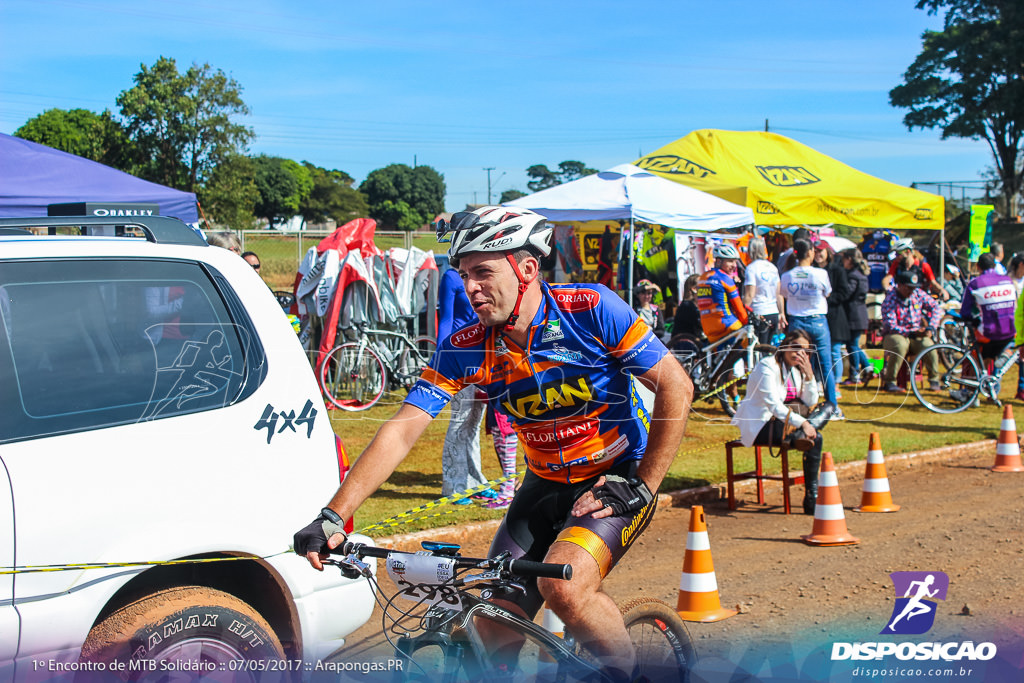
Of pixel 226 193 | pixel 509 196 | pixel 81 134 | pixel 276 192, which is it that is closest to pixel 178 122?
pixel 226 193

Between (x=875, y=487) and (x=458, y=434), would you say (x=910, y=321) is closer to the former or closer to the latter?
(x=875, y=487)

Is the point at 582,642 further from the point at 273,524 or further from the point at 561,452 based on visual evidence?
the point at 273,524

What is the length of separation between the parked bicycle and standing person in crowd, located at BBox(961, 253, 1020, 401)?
305 cm

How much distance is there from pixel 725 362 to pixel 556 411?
356 inches

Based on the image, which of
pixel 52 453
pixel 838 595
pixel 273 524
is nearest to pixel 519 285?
pixel 273 524

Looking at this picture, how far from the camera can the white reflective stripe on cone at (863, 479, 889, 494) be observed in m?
7.50

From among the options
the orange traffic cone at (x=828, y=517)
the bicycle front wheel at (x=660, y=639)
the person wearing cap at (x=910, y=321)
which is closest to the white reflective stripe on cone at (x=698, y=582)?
the bicycle front wheel at (x=660, y=639)

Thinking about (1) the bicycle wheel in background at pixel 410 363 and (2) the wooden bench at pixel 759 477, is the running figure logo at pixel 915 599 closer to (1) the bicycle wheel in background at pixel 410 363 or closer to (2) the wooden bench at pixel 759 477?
(2) the wooden bench at pixel 759 477

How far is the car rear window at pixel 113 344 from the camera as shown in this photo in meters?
2.96

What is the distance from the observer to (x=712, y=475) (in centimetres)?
837

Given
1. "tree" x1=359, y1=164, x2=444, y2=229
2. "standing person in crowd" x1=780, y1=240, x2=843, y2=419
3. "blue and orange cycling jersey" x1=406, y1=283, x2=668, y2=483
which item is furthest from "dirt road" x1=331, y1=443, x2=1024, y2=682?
"tree" x1=359, y1=164, x2=444, y2=229

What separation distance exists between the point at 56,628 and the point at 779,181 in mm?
14529

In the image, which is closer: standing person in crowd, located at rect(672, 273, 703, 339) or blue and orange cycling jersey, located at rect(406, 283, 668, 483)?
blue and orange cycling jersey, located at rect(406, 283, 668, 483)

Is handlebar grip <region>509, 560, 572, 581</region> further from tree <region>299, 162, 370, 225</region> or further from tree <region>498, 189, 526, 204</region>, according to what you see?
tree <region>299, 162, 370, 225</region>
